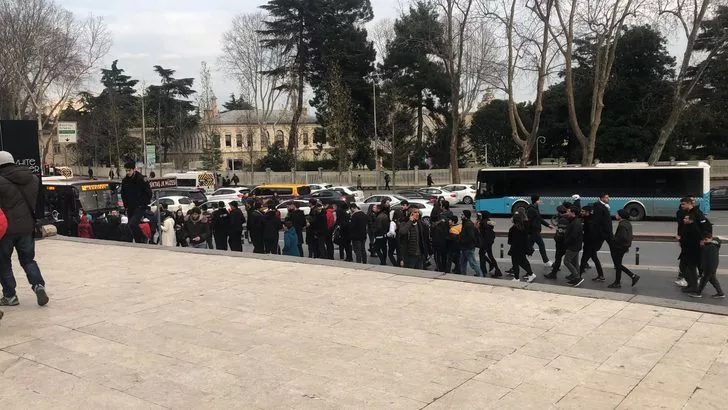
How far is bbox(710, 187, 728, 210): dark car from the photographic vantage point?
93.2 ft

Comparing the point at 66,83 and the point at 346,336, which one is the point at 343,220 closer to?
the point at 346,336

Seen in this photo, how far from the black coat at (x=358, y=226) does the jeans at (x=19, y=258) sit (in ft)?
24.0

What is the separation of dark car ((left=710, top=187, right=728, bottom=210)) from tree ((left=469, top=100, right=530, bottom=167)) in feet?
101

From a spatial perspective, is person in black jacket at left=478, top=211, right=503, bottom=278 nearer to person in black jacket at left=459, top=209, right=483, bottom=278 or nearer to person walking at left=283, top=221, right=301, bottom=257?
person in black jacket at left=459, top=209, right=483, bottom=278

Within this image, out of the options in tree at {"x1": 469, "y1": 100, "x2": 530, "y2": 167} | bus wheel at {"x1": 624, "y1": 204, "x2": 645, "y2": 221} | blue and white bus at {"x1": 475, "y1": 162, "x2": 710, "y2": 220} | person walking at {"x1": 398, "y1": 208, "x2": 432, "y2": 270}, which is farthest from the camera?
tree at {"x1": 469, "y1": 100, "x2": 530, "y2": 167}

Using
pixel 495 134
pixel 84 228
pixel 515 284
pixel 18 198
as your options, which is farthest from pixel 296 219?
pixel 495 134

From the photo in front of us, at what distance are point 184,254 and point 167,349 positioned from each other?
6161 millimetres

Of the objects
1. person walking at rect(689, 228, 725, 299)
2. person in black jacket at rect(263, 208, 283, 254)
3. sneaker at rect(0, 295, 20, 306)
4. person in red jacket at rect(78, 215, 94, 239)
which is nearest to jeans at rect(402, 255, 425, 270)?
person in black jacket at rect(263, 208, 283, 254)

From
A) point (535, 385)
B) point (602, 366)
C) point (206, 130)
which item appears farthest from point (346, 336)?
point (206, 130)

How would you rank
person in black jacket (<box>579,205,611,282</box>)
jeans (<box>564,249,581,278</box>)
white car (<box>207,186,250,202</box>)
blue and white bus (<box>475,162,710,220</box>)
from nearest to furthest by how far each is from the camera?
1. jeans (<box>564,249,581,278</box>)
2. person in black jacket (<box>579,205,611,282</box>)
3. blue and white bus (<box>475,162,710,220</box>)
4. white car (<box>207,186,250,202</box>)

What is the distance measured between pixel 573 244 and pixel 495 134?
5212 cm

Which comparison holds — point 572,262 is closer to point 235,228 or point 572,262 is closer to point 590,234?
point 590,234

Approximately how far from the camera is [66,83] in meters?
45.0

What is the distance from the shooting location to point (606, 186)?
84.8 ft
